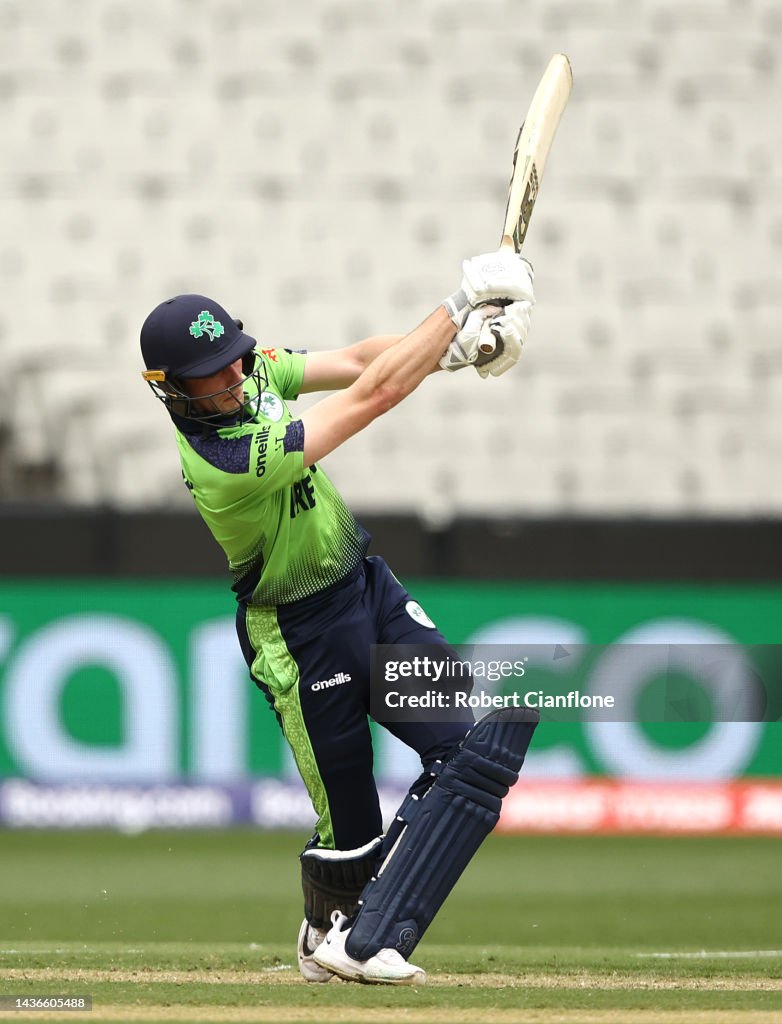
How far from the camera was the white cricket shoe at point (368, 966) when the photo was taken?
13.6ft

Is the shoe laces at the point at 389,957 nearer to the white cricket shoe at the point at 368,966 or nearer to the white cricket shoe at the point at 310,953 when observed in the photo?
the white cricket shoe at the point at 368,966

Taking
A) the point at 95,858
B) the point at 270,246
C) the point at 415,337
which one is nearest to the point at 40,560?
the point at 95,858

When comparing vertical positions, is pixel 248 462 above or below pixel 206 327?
below

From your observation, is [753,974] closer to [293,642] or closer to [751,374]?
[293,642]

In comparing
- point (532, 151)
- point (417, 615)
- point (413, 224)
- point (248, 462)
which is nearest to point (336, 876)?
point (417, 615)

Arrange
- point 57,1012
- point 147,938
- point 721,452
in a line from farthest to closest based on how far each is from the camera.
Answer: point 721,452, point 147,938, point 57,1012

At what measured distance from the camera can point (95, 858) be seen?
7.86 meters

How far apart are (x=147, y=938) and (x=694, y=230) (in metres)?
6.15

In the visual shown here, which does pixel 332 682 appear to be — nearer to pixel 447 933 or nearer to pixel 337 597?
pixel 337 597

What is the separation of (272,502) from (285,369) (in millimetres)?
463

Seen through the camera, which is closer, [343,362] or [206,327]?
[206,327]

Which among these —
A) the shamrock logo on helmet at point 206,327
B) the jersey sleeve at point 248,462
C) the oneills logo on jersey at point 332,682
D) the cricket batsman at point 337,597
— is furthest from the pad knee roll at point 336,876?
the shamrock logo on helmet at point 206,327

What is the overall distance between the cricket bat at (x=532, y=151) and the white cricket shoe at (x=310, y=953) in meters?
1.85

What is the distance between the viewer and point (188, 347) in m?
4.06
